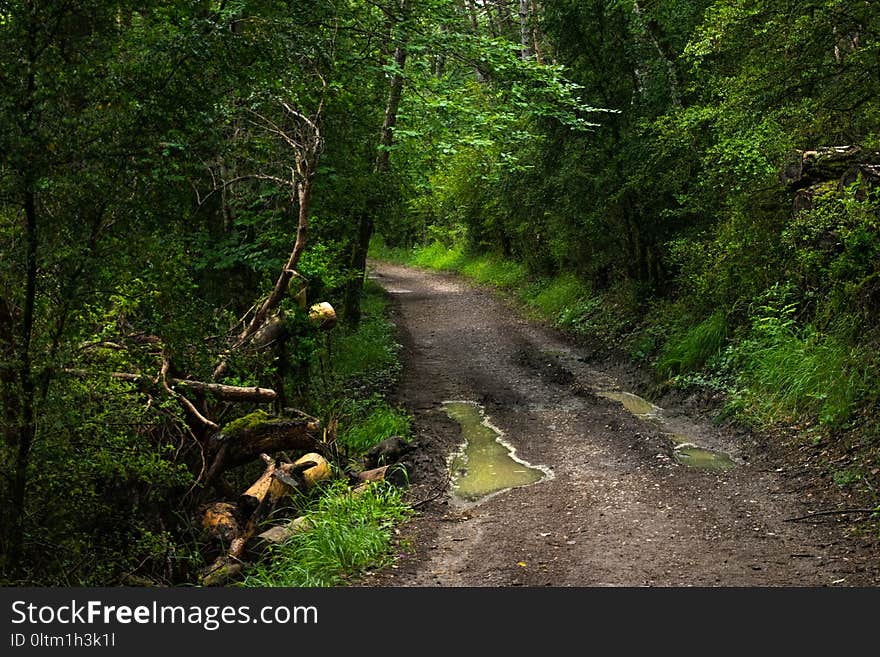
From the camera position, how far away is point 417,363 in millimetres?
14906

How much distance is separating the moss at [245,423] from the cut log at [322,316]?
211 centimetres

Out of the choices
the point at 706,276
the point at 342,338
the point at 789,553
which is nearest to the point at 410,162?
the point at 342,338

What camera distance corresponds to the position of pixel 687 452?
8.95 meters

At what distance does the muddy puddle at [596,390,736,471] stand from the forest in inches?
26.0

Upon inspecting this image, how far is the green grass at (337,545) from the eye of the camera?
6219mm

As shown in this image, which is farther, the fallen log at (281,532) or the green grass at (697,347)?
the green grass at (697,347)

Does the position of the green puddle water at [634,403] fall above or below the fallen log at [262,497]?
above

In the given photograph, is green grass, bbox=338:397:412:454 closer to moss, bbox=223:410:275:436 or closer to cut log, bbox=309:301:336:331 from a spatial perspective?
cut log, bbox=309:301:336:331

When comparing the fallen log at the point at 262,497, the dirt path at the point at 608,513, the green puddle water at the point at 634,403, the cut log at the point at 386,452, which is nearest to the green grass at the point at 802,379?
the dirt path at the point at 608,513

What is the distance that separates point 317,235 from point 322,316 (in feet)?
4.58

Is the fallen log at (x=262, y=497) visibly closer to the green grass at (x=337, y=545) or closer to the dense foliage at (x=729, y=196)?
the green grass at (x=337, y=545)

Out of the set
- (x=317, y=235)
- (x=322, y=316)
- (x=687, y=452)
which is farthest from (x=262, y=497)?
(x=687, y=452)

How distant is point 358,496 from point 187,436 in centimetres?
190

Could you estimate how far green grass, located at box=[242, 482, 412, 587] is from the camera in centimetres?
622
